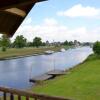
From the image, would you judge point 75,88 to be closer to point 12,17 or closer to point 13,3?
point 12,17

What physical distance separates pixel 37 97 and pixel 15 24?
5.40 ft

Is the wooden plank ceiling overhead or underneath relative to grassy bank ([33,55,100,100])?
overhead

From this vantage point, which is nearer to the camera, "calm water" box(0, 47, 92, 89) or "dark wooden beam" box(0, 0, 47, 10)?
"dark wooden beam" box(0, 0, 47, 10)

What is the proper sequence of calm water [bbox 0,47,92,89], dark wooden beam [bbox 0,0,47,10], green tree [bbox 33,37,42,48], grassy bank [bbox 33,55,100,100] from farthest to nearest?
green tree [bbox 33,37,42,48] → calm water [bbox 0,47,92,89] → grassy bank [bbox 33,55,100,100] → dark wooden beam [bbox 0,0,47,10]

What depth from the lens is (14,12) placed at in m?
5.65

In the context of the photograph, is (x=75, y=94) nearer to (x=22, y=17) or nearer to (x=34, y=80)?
(x=22, y=17)

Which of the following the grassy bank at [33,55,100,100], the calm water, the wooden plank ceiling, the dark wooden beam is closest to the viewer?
the dark wooden beam

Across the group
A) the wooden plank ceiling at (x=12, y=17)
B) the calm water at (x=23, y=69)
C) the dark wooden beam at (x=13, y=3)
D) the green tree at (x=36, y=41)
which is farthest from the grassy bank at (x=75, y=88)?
the green tree at (x=36, y=41)

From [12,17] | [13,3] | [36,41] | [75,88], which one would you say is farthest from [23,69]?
[36,41]

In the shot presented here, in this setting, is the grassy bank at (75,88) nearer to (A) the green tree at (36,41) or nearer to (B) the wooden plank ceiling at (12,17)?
(B) the wooden plank ceiling at (12,17)

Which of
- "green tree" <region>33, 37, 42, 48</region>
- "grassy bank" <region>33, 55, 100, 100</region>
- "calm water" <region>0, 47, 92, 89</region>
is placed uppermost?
"green tree" <region>33, 37, 42, 48</region>

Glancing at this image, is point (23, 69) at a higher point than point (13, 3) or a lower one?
lower

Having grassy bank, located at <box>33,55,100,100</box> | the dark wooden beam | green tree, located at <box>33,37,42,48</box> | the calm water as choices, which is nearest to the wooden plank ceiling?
the dark wooden beam

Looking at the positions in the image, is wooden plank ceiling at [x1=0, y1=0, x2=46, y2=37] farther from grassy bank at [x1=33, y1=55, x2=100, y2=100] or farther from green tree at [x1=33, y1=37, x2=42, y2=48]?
green tree at [x1=33, y1=37, x2=42, y2=48]
